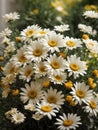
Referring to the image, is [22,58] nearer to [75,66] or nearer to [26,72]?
[26,72]

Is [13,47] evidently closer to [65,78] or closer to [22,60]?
[22,60]

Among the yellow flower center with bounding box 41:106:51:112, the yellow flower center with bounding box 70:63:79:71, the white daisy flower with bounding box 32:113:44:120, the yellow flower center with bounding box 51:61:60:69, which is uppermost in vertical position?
the yellow flower center with bounding box 51:61:60:69

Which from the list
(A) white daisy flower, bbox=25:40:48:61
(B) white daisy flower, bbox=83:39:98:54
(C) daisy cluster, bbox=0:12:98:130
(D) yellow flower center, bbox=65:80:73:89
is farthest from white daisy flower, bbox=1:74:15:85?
(B) white daisy flower, bbox=83:39:98:54

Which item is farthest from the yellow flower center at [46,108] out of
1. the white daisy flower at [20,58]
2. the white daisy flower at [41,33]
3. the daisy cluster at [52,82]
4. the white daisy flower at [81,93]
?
the white daisy flower at [41,33]

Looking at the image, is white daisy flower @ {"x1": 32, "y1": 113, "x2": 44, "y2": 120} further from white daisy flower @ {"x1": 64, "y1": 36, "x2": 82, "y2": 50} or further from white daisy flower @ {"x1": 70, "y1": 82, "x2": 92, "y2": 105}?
white daisy flower @ {"x1": 64, "y1": 36, "x2": 82, "y2": 50}

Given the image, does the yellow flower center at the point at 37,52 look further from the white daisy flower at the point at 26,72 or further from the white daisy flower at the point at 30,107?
the white daisy flower at the point at 30,107
